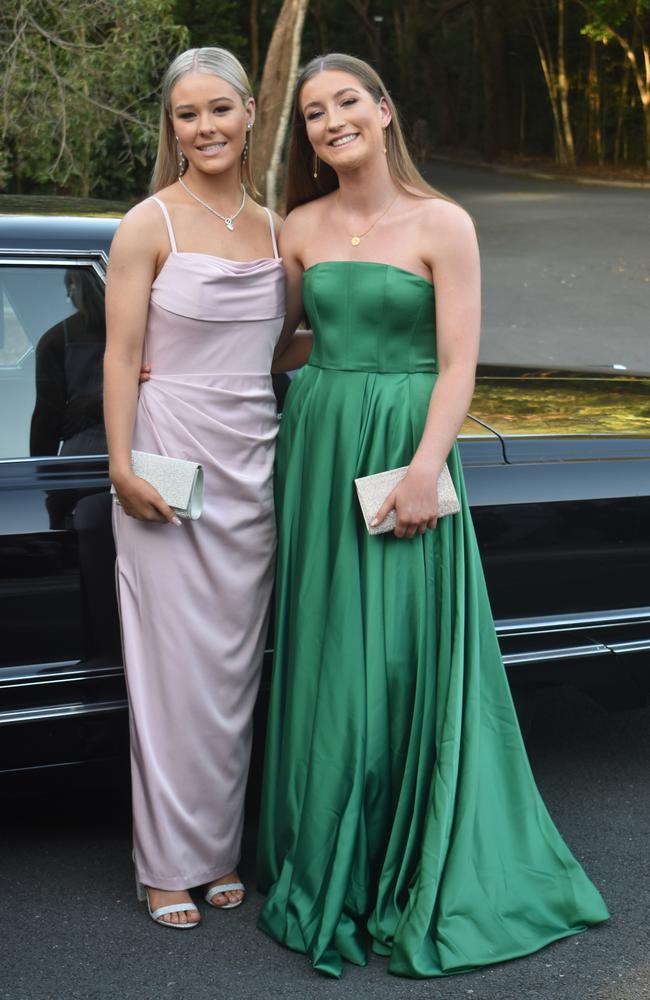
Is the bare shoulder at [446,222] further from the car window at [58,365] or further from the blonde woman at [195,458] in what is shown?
the car window at [58,365]

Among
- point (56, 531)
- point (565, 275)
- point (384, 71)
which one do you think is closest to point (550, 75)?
point (384, 71)

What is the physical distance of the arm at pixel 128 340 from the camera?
2.85 m

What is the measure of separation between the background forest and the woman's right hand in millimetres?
7693

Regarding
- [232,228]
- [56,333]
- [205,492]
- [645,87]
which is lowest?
[205,492]

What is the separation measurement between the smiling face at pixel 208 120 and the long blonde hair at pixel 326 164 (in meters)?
0.18

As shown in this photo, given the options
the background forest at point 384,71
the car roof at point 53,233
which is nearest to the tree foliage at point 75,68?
the background forest at point 384,71

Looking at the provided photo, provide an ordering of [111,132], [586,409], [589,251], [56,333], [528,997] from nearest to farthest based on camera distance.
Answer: [528,997] < [56,333] < [586,409] < [111,132] < [589,251]

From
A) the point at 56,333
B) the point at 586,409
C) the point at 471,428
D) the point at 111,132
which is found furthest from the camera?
the point at 111,132

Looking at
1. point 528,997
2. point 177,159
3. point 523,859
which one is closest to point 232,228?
point 177,159

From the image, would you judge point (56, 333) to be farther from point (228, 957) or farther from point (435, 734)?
point (228, 957)

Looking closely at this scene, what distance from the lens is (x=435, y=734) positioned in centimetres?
300

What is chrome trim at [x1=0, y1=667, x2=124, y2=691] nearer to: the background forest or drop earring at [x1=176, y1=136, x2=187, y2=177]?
drop earring at [x1=176, y1=136, x2=187, y2=177]

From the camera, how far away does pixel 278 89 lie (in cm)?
1238

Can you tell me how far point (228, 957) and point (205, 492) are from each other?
3.41ft
